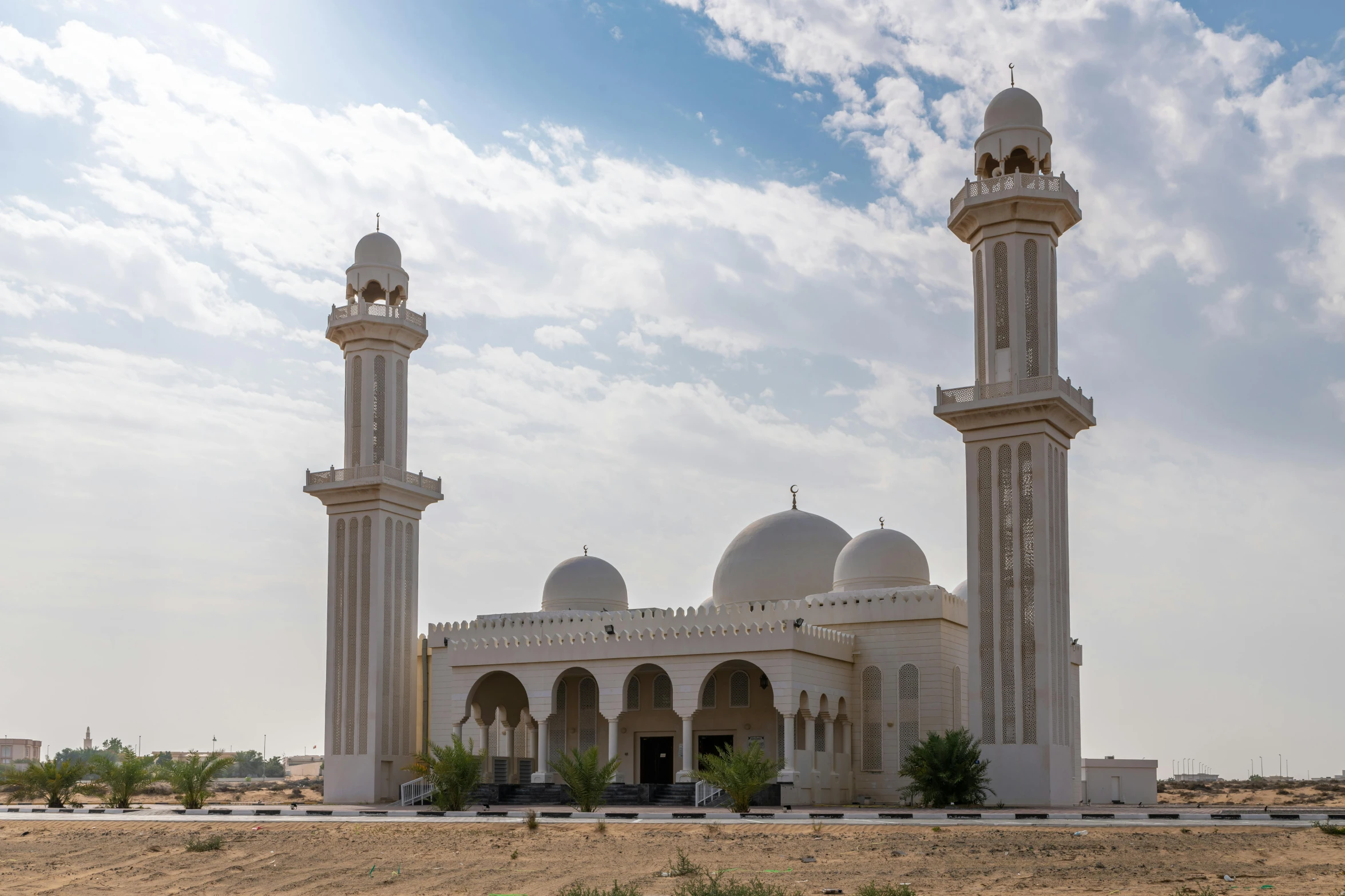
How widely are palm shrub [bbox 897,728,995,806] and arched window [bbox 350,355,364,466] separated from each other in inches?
672

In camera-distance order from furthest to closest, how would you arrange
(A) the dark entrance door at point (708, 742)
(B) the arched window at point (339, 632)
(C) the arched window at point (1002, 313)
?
(B) the arched window at point (339, 632) → (A) the dark entrance door at point (708, 742) → (C) the arched window at point (1002, 313)

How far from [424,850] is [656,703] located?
14.9m

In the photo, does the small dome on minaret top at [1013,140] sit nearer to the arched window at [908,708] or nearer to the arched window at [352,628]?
the arched window at [908,708]

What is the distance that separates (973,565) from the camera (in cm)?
2925

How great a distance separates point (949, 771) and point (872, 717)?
18.6ft

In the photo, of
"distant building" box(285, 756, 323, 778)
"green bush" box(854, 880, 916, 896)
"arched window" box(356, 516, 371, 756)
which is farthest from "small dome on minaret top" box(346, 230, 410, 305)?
→ "distant building" box(285, 756, 323, 778)

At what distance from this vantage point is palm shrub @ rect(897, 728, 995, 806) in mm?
27078

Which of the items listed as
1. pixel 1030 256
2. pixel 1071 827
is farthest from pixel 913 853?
pixel 1030 256

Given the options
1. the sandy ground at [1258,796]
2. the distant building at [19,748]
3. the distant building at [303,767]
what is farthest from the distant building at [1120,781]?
the distant building at [19,748]

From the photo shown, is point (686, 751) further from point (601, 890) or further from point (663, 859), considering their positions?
point (601, 890)

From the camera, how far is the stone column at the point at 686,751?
3042 centimetres

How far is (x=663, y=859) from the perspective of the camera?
17.9m

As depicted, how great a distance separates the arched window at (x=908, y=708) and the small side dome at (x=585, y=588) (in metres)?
10.4

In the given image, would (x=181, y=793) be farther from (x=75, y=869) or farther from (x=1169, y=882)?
(x=1169, y=882)
